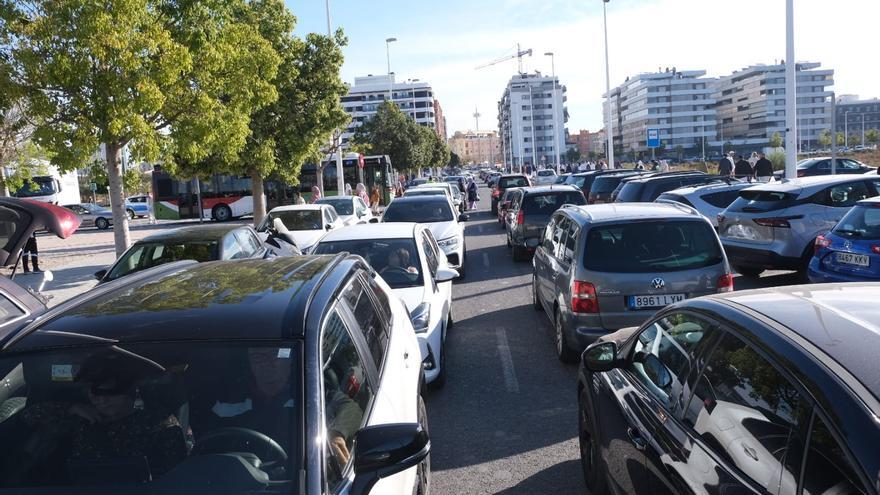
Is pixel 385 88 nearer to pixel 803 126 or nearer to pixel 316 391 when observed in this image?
pixel 803 126

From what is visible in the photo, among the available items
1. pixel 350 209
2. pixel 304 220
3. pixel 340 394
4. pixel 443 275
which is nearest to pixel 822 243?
pixel 443 275

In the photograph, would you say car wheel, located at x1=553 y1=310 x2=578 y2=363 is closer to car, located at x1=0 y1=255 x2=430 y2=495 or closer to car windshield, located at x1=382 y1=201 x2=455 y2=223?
car, located at x1=0 y1=255 x2=430 y2=495

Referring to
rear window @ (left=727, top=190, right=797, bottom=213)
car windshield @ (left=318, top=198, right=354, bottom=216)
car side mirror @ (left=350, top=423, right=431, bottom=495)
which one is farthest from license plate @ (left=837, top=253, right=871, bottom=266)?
car windshield @ (left=318, top=198, right=354, bottom=216)

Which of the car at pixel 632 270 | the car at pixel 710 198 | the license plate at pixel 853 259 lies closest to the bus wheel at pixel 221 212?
the car at pixel 710 198

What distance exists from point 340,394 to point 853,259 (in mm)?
7263

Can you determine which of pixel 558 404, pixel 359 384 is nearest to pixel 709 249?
pixel 558 404

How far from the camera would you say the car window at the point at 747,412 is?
92.3 inches

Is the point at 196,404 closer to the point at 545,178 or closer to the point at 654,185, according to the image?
the point at 654,185

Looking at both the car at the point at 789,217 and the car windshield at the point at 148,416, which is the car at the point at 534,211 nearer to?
the car at the point at 789,217

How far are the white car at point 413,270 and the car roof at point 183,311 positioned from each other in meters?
3.19

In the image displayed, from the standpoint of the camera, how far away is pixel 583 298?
281 inches

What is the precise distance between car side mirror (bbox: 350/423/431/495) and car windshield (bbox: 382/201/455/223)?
473 inches

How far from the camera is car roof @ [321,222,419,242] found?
8516 millimetres

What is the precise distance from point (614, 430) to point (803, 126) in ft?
536
